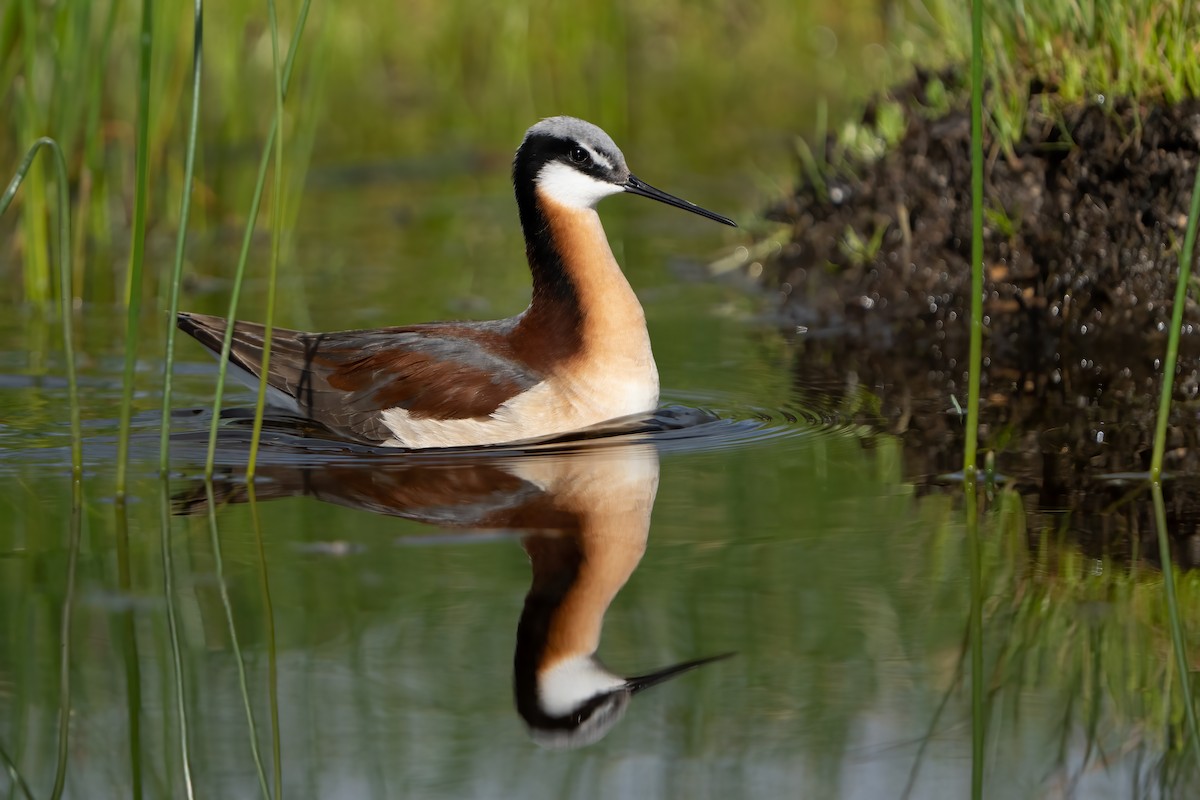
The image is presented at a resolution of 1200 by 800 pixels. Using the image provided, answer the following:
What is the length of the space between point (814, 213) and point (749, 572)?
4.80 m

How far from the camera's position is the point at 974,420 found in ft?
17.3

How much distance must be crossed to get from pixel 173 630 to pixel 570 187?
3.00 m

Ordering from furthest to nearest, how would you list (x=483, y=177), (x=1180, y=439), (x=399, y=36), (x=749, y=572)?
(x=399, y=36), (x=483, y=177), (x=1180, y=439), (x=749, y=572)

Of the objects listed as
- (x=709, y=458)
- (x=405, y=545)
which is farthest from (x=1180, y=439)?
(x=405, y=545)

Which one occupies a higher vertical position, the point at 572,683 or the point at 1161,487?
the point at 1161,487

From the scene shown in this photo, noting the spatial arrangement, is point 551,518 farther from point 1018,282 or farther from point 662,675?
point 1018,282

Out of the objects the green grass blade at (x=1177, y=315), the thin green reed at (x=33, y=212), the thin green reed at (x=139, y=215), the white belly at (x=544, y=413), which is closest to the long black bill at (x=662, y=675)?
the green grass blade at (x=1177, y=315)

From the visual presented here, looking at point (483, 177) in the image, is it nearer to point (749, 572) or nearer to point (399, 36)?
point (399, 36)

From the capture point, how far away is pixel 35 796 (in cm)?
350

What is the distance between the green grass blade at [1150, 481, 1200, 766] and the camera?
367 cm

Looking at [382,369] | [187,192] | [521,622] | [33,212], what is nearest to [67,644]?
[521,622]

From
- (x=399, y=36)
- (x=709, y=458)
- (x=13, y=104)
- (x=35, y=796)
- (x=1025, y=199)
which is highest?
(x=399, y=36)

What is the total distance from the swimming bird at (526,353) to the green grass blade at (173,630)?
1.13 meters

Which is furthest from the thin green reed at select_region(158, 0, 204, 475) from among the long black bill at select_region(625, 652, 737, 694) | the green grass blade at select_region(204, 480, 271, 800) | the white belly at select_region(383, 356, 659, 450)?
the long black bill at select_region(625, 652, 737, 694)
